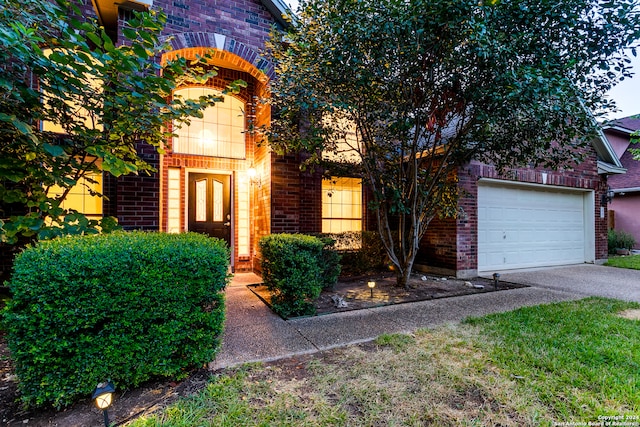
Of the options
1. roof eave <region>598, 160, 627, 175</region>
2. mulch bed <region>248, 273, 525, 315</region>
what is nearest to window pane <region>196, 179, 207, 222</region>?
mulch bed <region>248, 273, 525, 315</region>

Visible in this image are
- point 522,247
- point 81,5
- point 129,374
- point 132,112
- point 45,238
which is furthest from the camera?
point 522,247

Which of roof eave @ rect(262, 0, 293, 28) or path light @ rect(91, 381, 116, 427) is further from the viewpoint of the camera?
roof eave @ rect(262, 0, 293, 28)

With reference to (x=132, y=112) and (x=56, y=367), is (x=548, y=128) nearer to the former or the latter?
(x=132, y=112)

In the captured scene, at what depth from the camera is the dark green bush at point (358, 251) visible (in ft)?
22.0

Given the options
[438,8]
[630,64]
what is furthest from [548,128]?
[438,8]

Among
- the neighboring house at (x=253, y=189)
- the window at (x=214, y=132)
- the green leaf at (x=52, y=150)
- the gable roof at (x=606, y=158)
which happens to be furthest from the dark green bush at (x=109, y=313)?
the gable roof at (x=606, y=158)

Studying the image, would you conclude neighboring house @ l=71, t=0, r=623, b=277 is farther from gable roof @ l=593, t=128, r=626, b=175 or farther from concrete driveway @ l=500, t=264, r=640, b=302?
gable roof @ l=593, t=128, r=626, b=175

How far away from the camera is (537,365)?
103 inches

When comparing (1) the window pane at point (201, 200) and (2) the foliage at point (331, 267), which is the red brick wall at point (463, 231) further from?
(1) the window pane at point (201, 200)

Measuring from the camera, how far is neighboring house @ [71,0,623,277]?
551 centimetres

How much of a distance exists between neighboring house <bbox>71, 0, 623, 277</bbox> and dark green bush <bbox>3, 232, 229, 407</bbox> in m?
3.26

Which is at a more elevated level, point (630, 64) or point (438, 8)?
point (438, 8)

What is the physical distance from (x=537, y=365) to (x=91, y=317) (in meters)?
3.60

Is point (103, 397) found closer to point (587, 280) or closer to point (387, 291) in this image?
point (387, 291)
